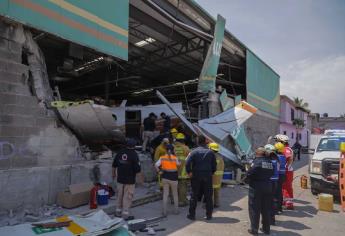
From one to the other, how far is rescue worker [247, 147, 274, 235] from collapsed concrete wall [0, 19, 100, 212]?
4.55 m

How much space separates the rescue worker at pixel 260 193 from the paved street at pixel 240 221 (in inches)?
13.4

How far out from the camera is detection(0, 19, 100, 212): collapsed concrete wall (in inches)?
266

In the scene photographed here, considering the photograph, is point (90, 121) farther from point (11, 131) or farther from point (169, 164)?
point (169, 164)

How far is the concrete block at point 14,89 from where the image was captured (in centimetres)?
678

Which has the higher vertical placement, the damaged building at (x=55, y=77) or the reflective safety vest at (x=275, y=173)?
the damaged building at (x=55, y=77)

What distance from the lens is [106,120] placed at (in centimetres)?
899

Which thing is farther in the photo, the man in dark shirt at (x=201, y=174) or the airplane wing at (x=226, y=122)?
the airplane wing at (x=226, y=122)

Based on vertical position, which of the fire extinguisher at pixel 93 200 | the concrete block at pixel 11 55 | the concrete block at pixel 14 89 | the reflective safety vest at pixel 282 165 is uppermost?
the concrete block at pixel 11 55

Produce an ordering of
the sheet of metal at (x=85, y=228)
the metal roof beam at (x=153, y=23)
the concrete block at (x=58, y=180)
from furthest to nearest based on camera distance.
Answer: the metal roof beam at (x=153, y=23)
the concrete block at (x=58, y=180)
the sheet of metal at (x=85, y=228)

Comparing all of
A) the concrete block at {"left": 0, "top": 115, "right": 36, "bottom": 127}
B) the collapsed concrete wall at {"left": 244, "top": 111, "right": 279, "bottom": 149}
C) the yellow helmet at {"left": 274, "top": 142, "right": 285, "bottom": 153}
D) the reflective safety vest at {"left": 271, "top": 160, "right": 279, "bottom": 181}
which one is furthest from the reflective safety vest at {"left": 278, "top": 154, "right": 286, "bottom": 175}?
the collapsed concrete wall at {"left": 244, "top": 111, "right": 279, "bottom": 149}

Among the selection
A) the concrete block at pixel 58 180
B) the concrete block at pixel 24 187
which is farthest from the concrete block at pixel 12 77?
the concrete block at pixel 58 180

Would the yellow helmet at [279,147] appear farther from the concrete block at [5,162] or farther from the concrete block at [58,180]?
the concrete block at [5,162]

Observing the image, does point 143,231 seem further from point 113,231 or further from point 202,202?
point 202,202

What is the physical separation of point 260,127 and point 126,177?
17.4 m
